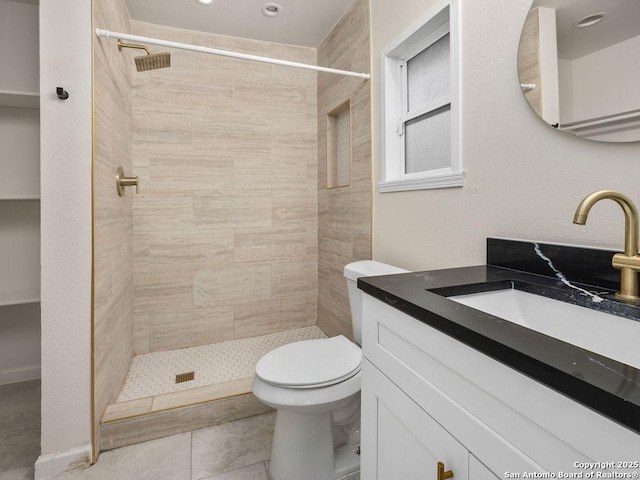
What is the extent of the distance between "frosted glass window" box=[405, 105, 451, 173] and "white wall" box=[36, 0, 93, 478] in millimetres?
1568

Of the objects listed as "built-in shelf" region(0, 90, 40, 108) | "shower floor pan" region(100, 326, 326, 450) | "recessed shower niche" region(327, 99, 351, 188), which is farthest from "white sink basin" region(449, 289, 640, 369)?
"built-in shelf" region(0, 90, 40, 108)

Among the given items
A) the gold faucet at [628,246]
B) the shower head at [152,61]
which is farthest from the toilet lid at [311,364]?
the shower head at [152,61]

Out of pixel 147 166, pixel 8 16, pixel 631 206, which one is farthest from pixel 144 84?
pixel 631 206

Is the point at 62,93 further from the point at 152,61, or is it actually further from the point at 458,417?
the point at 458,417

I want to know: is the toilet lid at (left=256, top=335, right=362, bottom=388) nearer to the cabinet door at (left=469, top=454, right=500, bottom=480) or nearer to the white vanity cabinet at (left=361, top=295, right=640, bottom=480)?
the white vanity cabinet at (left=361, top=295, right=640, bottom=480)

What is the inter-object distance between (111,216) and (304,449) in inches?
59.0

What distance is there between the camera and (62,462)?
4.66 feet

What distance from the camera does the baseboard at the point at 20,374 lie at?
2076 millimetres

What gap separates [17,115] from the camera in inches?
76.4

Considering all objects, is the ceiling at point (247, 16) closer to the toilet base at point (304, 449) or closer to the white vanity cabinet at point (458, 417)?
the white vanity cabinet at point (458, 417)

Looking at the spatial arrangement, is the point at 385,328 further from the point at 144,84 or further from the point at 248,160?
the point at 144,84

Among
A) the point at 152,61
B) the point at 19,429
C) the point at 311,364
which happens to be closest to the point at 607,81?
the point at 311,364

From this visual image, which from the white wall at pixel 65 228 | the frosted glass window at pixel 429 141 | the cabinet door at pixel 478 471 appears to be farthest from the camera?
the frosted glass window at pixel 429 141

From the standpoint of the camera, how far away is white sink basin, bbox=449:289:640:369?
69 centimetres
